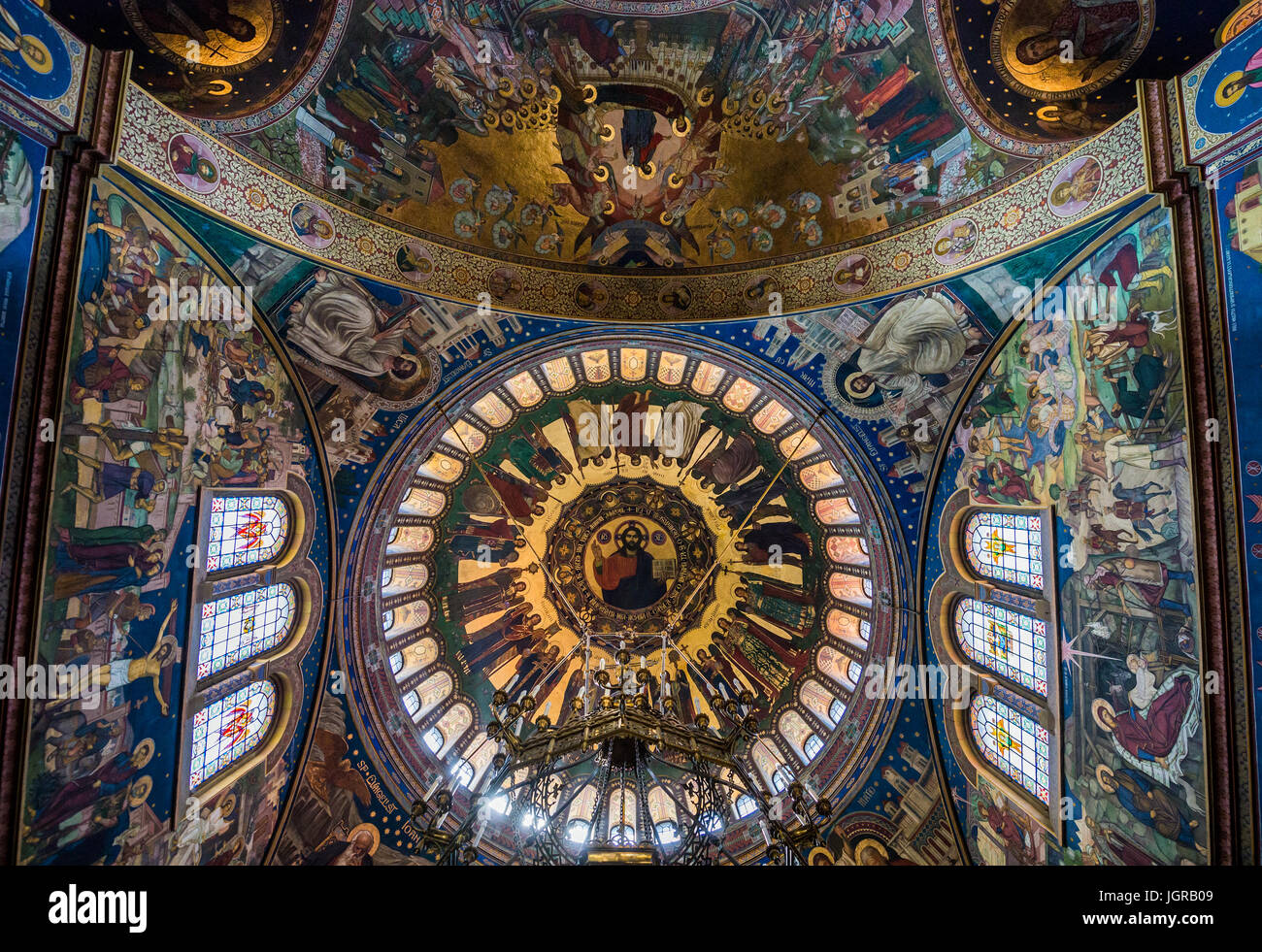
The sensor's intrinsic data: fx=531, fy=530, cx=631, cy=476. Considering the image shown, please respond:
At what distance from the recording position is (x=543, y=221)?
10523mm


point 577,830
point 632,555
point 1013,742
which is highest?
point 632,555

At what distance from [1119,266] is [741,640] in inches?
445

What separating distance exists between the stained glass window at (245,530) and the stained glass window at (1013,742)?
14557 mm

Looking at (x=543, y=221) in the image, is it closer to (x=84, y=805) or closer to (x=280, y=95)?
(x=280, y=95)

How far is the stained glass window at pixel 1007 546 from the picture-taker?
9.46 m

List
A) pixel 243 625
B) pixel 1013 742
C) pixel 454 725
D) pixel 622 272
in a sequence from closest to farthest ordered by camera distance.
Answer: pixel 243 625 < pixel 1013 742 < pixel 622 272 < pixel 454 725

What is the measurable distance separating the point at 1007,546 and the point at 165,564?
1441cm

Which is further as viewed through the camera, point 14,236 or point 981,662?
point 981,662

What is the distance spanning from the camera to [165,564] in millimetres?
8148

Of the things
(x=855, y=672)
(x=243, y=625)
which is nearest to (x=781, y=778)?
(x=855, y=672)

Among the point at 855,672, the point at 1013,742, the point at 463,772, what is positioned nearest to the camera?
the point at 1013,742

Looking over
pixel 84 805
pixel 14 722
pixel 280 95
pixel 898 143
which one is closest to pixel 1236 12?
pixel 898 143

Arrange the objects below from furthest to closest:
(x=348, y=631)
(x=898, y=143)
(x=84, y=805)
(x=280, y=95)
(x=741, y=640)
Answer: (x=741, y=640) < (x=348, y=631) < (x=898, y=143) < (x=280, y=95) < (x=84, y=805)

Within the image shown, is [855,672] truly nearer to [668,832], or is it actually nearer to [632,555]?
[632,555]
